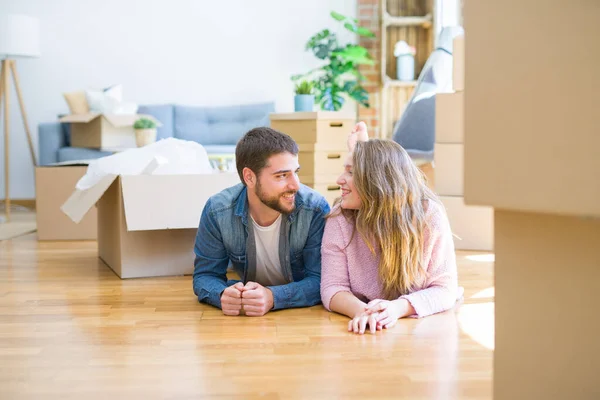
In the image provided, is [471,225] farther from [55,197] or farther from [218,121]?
[218,121]

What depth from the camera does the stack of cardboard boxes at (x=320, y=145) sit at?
4.29 m

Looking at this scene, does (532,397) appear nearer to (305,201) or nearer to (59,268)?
(305,201)

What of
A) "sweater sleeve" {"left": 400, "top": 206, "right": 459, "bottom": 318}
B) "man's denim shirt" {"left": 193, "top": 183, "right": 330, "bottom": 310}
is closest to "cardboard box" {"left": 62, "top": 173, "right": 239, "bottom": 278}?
"man's denim shirt" {"left": 193, "top": 183, "right": 330, "bottom": 310}

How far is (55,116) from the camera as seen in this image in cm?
659

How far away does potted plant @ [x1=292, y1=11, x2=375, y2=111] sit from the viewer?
642cm

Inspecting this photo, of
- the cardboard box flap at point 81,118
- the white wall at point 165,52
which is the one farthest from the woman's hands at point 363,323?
the white wall at point 165,52

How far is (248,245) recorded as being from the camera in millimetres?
2590

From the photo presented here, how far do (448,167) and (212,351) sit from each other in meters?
2.31

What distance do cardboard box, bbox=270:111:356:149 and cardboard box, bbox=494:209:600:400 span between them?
317 centimetres

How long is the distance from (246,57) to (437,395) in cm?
545

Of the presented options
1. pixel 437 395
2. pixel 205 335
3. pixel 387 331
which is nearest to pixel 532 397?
pixel 437 395

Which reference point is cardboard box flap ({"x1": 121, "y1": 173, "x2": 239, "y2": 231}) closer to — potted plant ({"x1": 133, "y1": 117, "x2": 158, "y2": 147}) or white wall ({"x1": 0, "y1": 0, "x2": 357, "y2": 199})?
potted plant ({"x1": 133, "y1": 117, "x2": 158, "y2": 147})

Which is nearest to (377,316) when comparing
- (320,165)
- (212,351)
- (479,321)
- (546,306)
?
(479,321)

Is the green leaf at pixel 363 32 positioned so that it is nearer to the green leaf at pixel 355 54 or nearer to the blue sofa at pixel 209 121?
the green leaf at pixel 355 54
